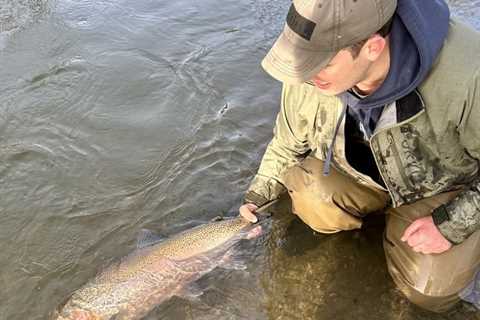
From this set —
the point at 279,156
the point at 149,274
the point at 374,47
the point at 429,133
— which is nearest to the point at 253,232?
the point at 279,156

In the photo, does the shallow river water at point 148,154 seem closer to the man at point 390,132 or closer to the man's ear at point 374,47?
the man at point 390,132

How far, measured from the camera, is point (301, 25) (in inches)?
89.6

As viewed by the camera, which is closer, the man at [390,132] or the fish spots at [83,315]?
the man at [390,132]

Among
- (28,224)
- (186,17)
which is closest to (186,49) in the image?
(186,17)

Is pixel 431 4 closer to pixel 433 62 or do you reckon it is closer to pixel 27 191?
pixel 433 62

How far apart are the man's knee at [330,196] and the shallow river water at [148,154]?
1.05ft

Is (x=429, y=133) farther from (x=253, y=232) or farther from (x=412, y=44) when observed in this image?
(x=253, y=232)

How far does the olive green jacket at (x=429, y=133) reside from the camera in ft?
7.97

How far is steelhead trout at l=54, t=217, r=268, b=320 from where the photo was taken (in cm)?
315

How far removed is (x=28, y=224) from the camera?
3906 millimetres

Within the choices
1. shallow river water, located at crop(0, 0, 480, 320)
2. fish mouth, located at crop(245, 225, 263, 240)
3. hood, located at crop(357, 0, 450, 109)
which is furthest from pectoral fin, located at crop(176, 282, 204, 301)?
hood, located at crop(357, 0, 450, 109)

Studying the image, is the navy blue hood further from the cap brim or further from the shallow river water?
the shallow river water

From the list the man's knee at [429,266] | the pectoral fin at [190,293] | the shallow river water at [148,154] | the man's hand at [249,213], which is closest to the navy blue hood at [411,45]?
the man's knee at [429,266]

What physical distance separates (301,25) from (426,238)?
1251mm
